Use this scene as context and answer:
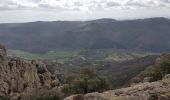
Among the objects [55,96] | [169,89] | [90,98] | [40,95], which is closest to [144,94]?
[169,89]

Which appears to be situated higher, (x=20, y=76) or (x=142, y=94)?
(x=142, y=94)

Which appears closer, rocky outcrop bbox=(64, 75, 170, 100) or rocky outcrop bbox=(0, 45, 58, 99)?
rocky outcrop bbox=(64, 75, 170, 100)

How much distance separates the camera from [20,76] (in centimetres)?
12562

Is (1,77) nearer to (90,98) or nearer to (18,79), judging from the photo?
(18,79)

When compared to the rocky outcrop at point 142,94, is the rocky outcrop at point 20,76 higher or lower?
lower

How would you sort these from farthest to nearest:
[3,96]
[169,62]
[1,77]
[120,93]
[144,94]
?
[1,77] → [3,96] → [169,62] → [120,93] → [144,94]

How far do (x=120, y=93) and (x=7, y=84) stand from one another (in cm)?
7607

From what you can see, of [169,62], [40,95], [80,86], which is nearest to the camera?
[169,62]

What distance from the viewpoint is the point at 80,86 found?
8150 centimetres

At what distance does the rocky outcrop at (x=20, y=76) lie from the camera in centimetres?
11681

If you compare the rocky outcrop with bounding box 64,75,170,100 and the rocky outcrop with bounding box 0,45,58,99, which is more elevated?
the rocky outcrop with bounding box 64,75,170,100

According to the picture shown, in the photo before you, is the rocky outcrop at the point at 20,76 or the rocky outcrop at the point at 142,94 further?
the rocky outcrop at the point at 20,76

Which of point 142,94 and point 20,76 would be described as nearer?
point 142,94

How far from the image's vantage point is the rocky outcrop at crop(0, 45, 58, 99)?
11681 centimetres
